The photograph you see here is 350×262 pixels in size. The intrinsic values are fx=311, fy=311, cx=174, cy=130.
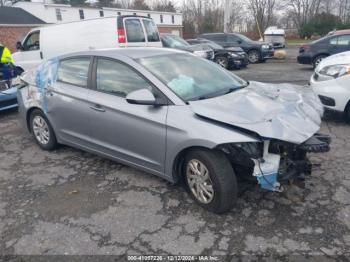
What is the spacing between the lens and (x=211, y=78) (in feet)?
12.3

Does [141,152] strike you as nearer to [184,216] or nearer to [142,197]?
[142,197]

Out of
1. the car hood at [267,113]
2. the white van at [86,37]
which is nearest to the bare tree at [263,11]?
the white van at [86,37]

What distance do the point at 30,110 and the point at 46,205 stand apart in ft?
6.53

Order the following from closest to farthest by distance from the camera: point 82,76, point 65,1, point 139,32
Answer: point 82,76 < point 139,32 < point 65,1

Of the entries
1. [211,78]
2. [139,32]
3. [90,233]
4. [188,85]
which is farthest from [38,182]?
[139,32]

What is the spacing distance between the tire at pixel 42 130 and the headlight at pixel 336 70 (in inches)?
180

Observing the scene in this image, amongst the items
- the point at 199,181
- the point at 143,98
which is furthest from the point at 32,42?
the point at 199,181

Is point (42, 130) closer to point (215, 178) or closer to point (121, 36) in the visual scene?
point (215, 178)

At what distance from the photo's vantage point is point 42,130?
4688 mm

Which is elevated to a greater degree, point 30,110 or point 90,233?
point 30,110

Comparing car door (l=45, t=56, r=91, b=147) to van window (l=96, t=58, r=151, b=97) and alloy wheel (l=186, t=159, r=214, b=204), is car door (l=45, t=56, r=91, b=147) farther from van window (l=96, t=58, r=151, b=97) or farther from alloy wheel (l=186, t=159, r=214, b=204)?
alloy wheel (l=186, t=159, r=214, b=204)

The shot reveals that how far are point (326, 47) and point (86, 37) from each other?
883cm

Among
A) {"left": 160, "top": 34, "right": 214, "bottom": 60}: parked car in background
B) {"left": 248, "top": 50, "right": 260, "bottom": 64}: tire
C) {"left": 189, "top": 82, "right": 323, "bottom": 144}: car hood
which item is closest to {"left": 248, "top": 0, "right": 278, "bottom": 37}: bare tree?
{"left": 248, "top": 50, "right": 260, "bottom": 64}: tire

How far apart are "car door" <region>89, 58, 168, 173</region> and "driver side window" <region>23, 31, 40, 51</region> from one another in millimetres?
7424
